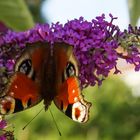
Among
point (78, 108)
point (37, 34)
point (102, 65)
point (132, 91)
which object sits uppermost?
point (132, 91)

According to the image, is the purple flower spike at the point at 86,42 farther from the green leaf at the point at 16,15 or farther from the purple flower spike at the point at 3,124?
the purple flower spike at the point at 3,124

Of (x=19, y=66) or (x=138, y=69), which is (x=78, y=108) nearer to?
(x=19, y=66)

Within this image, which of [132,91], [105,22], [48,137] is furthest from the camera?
[132,91]

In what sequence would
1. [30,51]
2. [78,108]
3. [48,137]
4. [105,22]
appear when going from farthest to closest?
[48,137]
[105,22]
[30,51]
[78,108]

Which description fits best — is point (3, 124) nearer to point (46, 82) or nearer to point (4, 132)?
point (4, 132)

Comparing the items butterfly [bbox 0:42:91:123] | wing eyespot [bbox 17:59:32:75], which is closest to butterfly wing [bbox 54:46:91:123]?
butterfly [bbox 0:42:91:123]

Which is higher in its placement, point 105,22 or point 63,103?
point 105,22

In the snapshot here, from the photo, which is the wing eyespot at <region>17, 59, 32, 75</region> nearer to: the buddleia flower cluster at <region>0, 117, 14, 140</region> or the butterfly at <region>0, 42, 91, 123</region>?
the butterfly at <region>0, 42, 91, 123</region>

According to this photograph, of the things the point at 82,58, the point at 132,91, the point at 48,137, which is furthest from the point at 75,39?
the point at 132,91

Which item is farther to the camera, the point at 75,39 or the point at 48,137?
the point at 48,137
